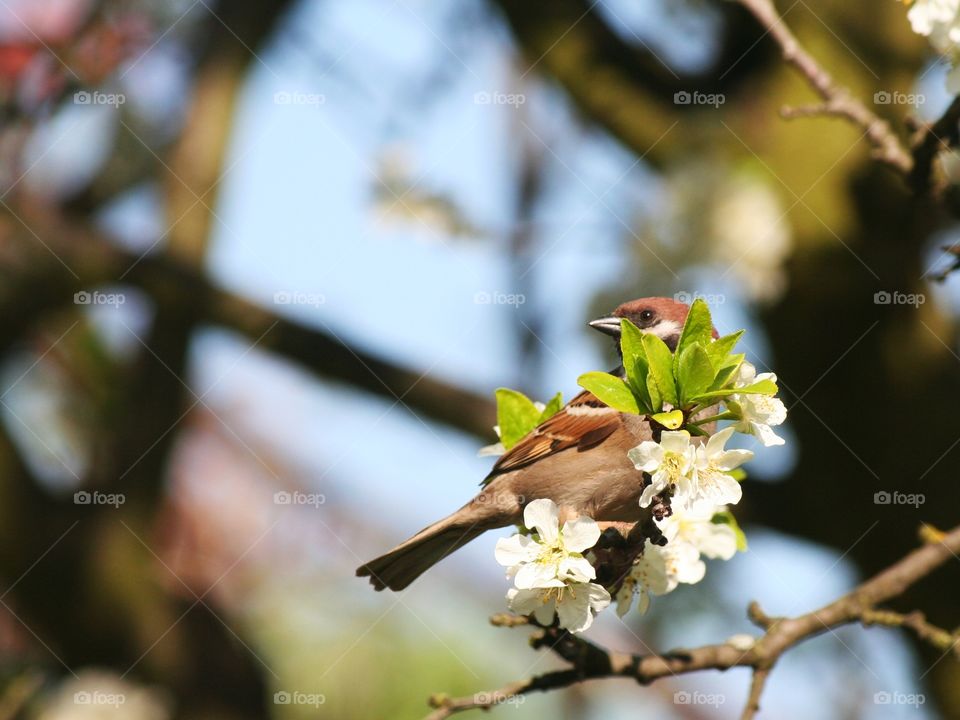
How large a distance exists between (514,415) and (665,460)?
2.17ft

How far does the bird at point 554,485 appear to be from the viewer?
9.71 feet

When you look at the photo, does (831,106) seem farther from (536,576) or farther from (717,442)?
(536,576)

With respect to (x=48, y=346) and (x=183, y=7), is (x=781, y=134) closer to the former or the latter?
(x=183, y=7)

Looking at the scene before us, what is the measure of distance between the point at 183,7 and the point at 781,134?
4.10 metres

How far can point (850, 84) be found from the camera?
4.87 metres

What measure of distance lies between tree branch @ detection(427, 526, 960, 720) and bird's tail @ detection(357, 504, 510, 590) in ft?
1.30

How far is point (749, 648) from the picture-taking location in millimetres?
2783

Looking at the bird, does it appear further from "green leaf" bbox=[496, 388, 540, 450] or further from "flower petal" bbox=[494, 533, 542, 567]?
"flower petal" bbox=[494, 533, 542, 567]

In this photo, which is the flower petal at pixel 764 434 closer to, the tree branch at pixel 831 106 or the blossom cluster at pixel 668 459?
the blossom cluster at pixel 668 459

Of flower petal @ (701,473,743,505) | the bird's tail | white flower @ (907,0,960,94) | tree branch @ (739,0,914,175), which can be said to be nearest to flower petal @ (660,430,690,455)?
flower petal @ (701,473,743,505)

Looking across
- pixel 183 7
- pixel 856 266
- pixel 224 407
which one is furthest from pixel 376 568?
pixel 224 407

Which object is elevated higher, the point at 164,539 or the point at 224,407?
the point at 224,407

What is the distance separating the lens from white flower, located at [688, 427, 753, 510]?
6.70ft

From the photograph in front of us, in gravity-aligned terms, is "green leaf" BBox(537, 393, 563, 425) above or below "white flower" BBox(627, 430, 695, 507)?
above
